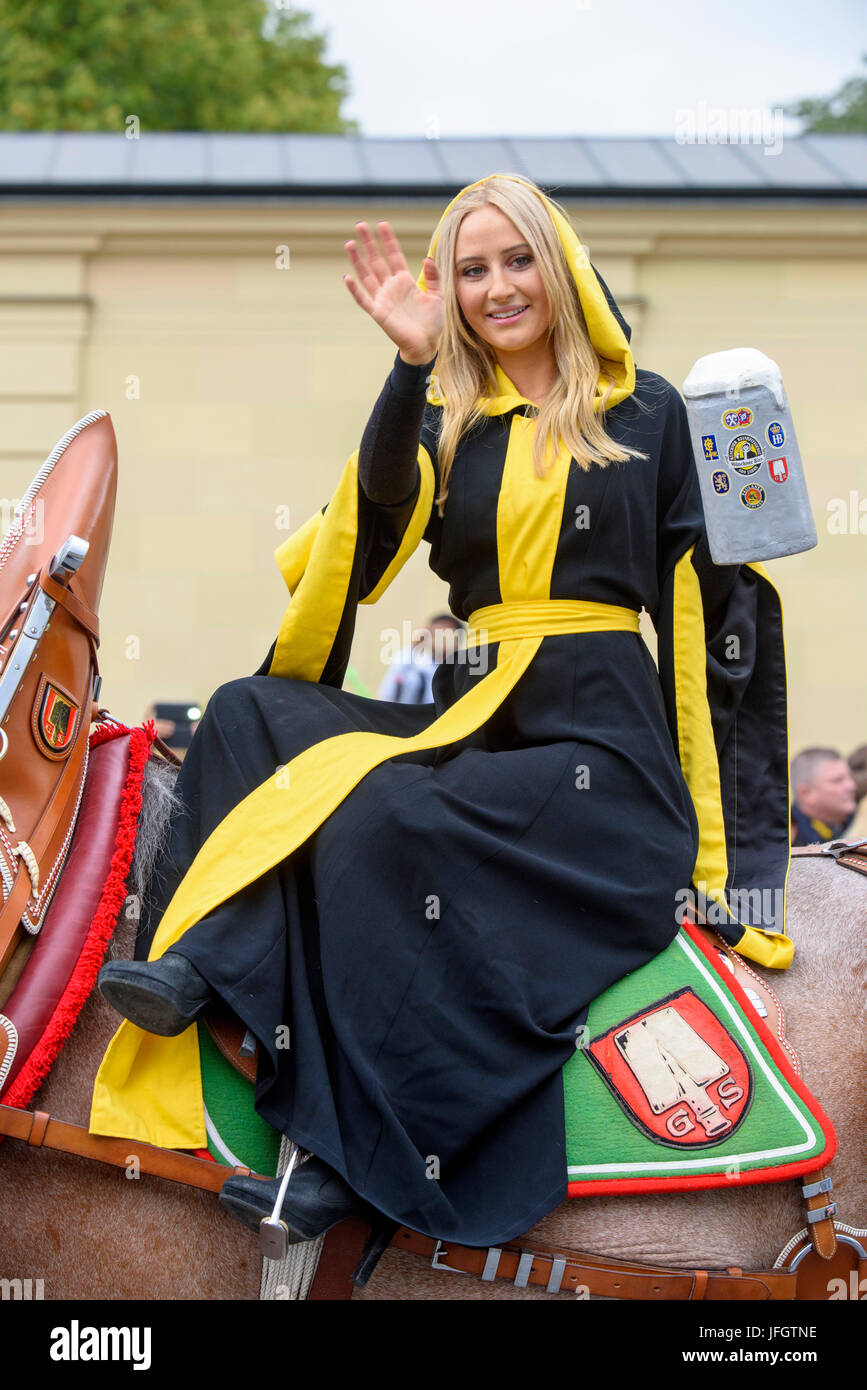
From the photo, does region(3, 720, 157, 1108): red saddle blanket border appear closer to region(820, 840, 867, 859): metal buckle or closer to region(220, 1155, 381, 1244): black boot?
region(220, 1155, 381, 1244): black boot

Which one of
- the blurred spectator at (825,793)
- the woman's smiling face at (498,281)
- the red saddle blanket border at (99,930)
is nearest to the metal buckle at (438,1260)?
the red saddle blanket border at (99,930)

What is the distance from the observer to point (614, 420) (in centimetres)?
288

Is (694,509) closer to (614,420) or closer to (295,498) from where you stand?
(614,420)

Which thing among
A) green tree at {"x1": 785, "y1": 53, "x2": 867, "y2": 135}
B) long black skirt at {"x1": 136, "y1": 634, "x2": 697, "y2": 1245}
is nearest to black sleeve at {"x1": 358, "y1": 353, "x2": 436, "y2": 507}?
long black skirt at {"x1": 136, "y1": 634, "x2": 697, "y2": 1245}

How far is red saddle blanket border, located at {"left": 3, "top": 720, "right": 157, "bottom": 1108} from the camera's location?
92.9 inches

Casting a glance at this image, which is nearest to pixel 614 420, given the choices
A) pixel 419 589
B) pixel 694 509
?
pixel 694 509

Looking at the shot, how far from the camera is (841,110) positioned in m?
24.5

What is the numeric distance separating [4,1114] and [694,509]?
1.78m

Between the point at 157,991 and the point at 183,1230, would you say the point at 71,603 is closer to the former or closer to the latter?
the point at 157,991

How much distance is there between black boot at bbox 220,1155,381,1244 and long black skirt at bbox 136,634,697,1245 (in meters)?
0.05

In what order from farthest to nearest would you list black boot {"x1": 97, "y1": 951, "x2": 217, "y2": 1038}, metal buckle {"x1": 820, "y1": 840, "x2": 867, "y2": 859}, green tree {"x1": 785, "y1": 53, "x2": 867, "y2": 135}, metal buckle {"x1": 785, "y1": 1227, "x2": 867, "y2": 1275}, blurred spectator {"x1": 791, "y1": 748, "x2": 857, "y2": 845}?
green tree {"x1": 785, "y1": 53, "x2": 867, "y2": 135} < blurred spectator {"x1": 791, "y1": 748, "x2": 857, "y2": 845} < metal buckle {"x1": 820, "y1": 840, "x2": 867, "y2": 859} < metal buckle {"x1": 785, "y1": 1227, "x2": 867, "y2": 1275} < black boot {"x1": 97, "y1": 951, "x2": 217, "y2": 1038}

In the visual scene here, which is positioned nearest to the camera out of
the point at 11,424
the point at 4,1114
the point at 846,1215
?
the point at 4,1114
